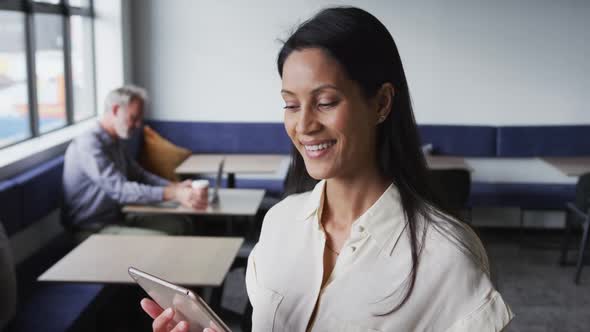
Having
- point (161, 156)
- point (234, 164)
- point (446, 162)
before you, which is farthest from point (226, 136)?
point (446, 162)

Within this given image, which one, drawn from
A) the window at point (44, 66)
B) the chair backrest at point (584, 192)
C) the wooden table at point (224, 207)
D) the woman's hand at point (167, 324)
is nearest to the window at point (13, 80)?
the window at point (44, 66)

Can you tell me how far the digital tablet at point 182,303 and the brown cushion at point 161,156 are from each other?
449 centimetres

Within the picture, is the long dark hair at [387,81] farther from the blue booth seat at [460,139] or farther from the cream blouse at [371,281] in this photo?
the blue booth seat at [460,139]

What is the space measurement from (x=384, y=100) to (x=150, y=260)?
1.96 m

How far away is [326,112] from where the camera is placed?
124 centimetres

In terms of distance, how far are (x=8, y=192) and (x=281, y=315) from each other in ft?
9.23

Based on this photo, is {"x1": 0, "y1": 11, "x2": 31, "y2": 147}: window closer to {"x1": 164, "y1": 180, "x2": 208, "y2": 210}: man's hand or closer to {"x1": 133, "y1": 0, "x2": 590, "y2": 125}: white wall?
{"x1": 164, "y1": 180, "x2": 208, "y2": 210}: man's hand

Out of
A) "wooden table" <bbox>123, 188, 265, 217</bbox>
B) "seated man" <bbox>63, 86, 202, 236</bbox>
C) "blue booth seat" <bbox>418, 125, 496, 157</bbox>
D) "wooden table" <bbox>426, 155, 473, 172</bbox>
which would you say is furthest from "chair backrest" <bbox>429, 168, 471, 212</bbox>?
"seated man" <bbox>63, 86, 202, 236</bbox>

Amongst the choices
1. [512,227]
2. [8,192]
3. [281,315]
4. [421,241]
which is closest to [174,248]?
[8,192]

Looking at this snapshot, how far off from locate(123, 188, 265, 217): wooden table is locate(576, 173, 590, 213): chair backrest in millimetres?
2278

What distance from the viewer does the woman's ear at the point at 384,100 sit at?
1274 millimetres

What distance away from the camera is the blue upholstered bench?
321 centimetres

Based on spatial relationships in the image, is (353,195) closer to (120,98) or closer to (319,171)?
(319,171)

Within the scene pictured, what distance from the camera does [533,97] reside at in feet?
20.3
